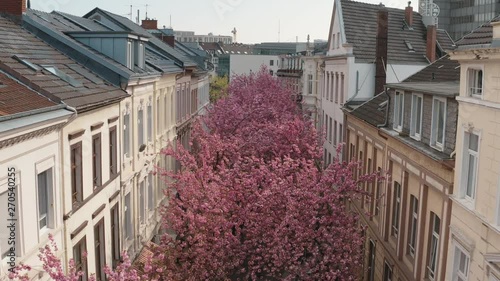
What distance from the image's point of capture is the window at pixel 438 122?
13145 mm

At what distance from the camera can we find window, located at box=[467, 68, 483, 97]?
10.9 metres

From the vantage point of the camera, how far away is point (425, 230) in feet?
46.7

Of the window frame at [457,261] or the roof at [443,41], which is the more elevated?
the roof at [443,41]

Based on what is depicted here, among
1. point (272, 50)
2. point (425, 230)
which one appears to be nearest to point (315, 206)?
point (425, 230)

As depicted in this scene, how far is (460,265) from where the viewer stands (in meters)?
11.9

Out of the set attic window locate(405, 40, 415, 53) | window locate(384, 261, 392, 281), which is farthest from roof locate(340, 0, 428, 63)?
window locate(384, 261, 392, 281)

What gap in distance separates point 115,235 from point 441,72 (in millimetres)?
12724

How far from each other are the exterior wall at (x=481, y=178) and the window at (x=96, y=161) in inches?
359

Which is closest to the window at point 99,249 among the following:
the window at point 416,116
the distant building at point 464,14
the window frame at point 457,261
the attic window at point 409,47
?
the window at point 416,116

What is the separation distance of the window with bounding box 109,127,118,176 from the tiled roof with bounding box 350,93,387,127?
8869 mm

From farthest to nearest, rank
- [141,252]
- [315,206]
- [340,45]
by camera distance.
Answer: [340,45], [141,252], [315,206]

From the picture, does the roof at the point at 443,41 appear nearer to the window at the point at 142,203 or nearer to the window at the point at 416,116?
the window at the point at 416,116

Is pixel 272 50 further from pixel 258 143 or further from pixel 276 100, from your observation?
pixel 258 143

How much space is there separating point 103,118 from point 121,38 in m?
3.84
